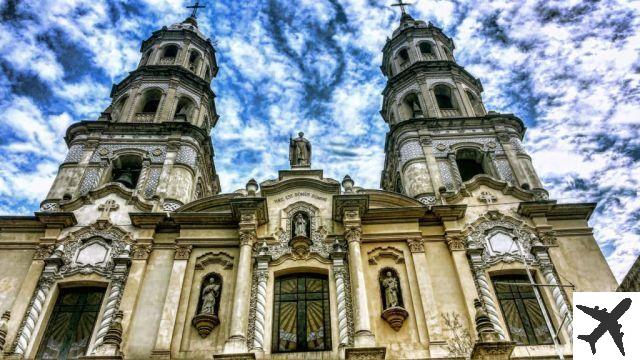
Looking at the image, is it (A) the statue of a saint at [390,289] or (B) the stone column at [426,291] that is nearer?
(B) the stone column at [426,291]

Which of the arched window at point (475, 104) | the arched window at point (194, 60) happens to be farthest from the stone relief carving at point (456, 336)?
the arched window at point (194, 60)

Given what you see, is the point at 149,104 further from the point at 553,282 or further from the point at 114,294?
the point at 553,282

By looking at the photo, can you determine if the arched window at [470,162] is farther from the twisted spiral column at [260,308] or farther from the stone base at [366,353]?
the stone base at [366,353]

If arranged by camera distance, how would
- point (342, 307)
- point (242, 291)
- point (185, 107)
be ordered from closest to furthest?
point (342, 307), point (242, 291), point (185, 107)

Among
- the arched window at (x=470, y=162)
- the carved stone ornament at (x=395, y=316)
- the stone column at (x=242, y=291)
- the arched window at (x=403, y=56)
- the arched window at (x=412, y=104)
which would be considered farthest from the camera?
the arched window at (x=403, y=56)

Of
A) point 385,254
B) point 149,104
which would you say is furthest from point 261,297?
point 149,104

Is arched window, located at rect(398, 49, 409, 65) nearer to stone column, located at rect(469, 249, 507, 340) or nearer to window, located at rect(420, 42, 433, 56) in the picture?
window, located at rect(420, 42, 433, 56)

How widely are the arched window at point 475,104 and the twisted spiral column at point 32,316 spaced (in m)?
18.2

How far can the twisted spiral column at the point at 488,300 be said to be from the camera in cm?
1426

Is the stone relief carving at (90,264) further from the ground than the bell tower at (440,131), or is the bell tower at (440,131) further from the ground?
the bell tower at (440,131)

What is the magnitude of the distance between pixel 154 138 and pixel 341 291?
11.2 meters

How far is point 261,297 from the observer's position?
1485 cm

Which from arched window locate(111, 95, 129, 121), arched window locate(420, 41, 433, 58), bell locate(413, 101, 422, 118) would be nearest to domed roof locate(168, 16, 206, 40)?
arched window locate(111, 95, 129, 121)

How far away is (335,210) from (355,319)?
4026 mm
